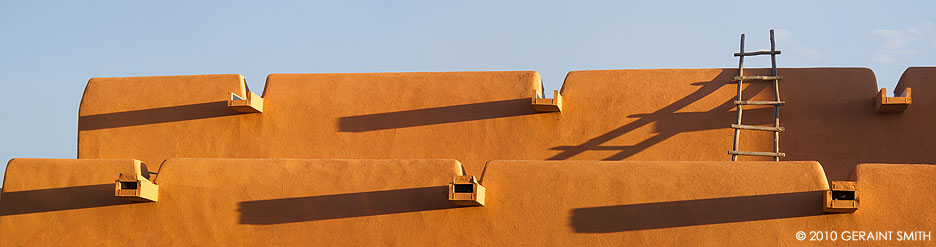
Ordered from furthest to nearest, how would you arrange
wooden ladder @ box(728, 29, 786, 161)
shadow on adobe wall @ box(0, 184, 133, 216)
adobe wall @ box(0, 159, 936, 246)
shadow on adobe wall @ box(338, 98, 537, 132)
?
shadow on adobe wall @ box(338, 98, 537, 132), wooden ladder @ box(728, 29, 786, 161), shadow on adobe wall @ box(0, 184, 133, 216), adobe wall @ box(0, 159, 936, 246)

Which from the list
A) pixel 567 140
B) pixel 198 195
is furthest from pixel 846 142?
pixel 198 195

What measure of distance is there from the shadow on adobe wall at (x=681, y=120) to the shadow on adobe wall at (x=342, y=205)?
310cm

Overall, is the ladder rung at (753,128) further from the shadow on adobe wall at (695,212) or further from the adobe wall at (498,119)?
the shadow on adobe wall at (695,212)

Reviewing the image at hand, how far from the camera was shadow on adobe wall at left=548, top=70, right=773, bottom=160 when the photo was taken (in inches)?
469

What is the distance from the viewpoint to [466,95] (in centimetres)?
1233

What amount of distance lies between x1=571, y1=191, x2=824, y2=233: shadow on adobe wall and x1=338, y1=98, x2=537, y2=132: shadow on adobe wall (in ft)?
10.9

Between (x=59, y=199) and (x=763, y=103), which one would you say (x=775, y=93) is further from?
(x=59, y=199)

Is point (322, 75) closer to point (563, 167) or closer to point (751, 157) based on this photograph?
point (563, 167)

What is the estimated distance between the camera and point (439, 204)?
9.26m

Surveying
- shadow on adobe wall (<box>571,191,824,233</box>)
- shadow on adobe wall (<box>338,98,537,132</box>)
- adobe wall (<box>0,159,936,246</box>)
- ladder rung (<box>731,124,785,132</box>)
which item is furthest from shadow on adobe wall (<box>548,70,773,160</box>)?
shadow on adobe wall (<box>571,191,824,233</box>)

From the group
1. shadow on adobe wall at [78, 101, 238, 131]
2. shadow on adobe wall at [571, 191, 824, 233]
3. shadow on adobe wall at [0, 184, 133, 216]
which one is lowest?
shadow on adobe wall at [0, 184, 133, 216]

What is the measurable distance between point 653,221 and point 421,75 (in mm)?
4699

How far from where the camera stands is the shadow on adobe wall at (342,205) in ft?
30.4

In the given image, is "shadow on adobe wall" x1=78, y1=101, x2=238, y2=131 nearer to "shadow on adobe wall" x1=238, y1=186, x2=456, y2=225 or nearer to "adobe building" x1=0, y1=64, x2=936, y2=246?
"adobe building" x1=0, y1=64, x2=936, y2=246
